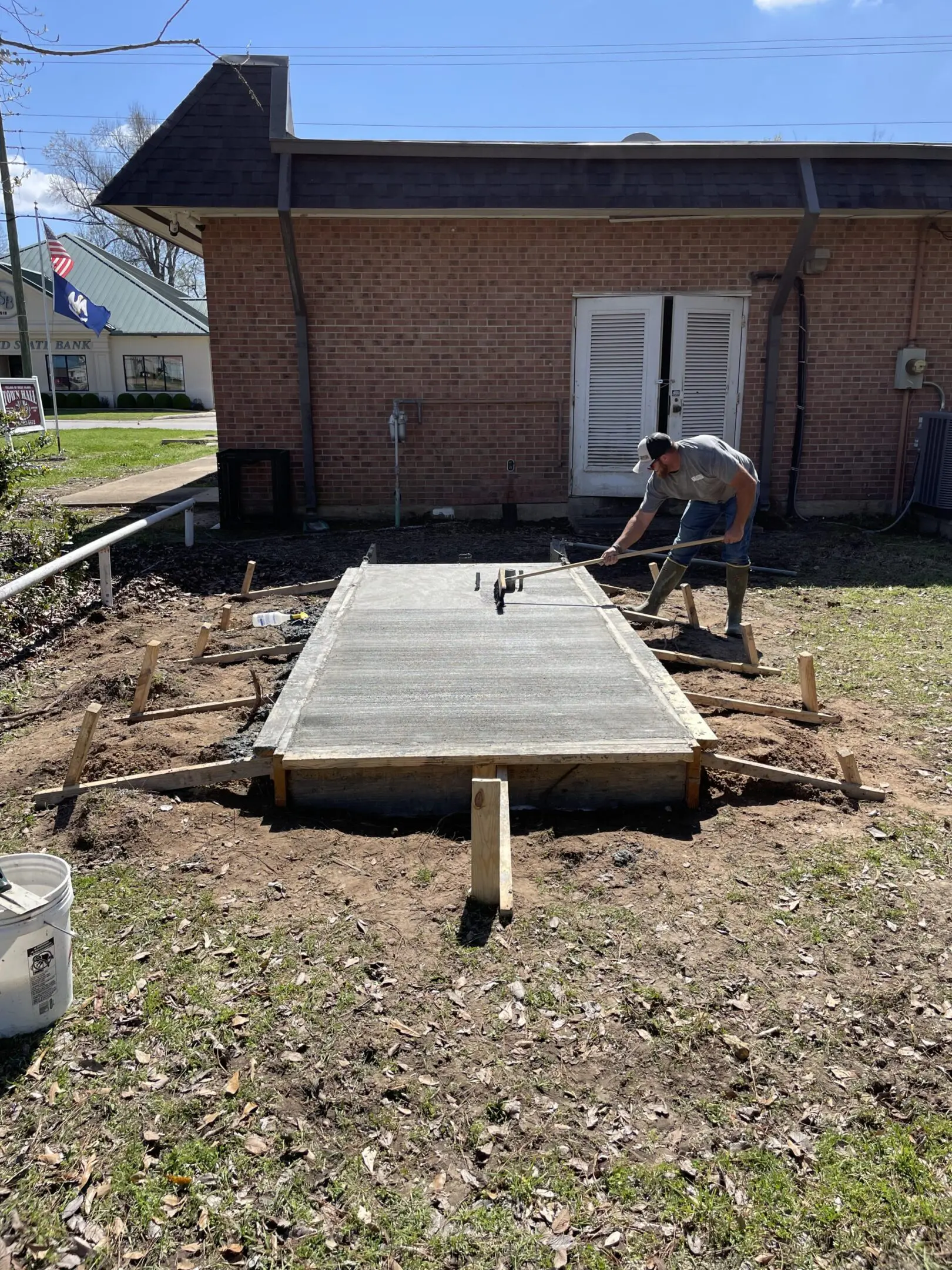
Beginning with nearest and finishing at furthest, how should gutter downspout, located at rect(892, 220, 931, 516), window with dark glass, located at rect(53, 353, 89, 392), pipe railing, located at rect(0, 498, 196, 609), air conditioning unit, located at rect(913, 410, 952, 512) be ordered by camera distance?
pipe railing, located at rect(0, 498, 196, 609) → air conditioning unit, located at rect(913, 410, 952, 512) → gutter downspout, located at rect(892, 220, 931, 516) → window with dark glass, located at rect(53, 353, 89, 392)

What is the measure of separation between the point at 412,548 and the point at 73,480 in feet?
27.8

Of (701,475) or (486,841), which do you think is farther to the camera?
(701,475)

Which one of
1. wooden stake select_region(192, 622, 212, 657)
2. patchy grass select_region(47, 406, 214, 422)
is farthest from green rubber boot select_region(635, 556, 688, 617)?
patchy grass select_region(47, 406, 214, 422)

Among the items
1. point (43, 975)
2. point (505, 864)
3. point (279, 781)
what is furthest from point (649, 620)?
point (43, 975)

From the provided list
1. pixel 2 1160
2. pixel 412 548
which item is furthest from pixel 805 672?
pixel 412 548

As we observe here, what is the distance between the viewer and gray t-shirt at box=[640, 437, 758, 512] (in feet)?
23.6

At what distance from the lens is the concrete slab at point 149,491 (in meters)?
14.0

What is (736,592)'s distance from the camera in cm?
773

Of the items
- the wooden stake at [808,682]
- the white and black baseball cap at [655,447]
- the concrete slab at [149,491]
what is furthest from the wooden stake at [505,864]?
the concrete slab at [149,491]

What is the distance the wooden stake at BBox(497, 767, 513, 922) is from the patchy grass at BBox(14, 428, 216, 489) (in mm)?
12115

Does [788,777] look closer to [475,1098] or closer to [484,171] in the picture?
[475,1098]

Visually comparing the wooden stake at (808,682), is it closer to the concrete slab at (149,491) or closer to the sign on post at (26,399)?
the concrete slab at (149,491)

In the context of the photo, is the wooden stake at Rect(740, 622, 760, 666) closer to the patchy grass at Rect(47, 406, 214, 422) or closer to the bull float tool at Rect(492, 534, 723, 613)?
the bull float tool at Rect(492, 534, 723, 613)

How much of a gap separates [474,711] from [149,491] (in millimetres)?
11499
